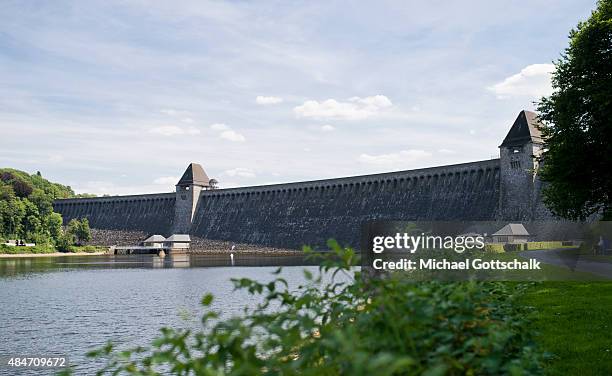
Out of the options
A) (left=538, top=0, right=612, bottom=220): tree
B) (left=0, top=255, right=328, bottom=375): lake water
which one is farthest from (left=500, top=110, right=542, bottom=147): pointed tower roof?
(left=0, top=255, right=328, bottom=375): lake water

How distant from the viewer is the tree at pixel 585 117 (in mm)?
30016

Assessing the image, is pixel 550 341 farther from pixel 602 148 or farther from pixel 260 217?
pixel 260 217

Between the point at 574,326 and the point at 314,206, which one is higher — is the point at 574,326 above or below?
below

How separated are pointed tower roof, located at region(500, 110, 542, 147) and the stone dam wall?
4.78 metres

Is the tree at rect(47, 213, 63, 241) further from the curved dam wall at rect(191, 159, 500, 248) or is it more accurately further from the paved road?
the paved road

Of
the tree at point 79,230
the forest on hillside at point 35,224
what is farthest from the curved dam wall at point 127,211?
the forest on hillside at point 35,224

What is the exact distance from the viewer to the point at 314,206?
10762 cm

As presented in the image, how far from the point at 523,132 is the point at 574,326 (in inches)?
2572

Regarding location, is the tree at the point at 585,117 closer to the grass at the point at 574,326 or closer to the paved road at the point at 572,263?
the paved road at the point at 572,263

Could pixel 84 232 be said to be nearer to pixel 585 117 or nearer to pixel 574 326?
pixel 585 117

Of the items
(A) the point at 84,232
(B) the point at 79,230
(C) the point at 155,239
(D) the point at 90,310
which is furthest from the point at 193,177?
(D) the point at 90,310

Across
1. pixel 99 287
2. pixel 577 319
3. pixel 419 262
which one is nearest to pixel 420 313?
pixel 419 262

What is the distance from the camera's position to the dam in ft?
243

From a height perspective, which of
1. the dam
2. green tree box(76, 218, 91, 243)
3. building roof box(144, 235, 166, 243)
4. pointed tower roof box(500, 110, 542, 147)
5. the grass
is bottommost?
the grass
